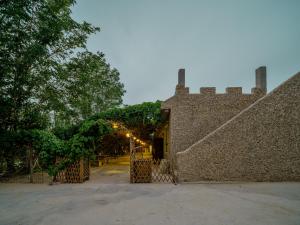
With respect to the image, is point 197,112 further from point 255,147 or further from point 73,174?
point 73,174

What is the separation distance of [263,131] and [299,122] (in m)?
2.30

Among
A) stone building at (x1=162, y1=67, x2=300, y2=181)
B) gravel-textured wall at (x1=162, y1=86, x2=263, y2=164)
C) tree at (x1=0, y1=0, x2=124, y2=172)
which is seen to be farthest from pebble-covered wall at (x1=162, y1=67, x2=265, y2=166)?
tree at (x1=0, y1=0, x2=124, y2=172)

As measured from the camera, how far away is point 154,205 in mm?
7516

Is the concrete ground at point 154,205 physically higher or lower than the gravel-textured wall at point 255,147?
lower

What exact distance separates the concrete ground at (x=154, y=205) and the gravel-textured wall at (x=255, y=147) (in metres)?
0.97

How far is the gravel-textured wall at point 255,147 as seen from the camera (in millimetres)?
11711

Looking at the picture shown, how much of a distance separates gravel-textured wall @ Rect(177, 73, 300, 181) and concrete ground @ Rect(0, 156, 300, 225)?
0.97m

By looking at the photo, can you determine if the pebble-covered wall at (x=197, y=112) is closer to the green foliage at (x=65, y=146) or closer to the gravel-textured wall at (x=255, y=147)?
the gravel-textured wall at (x=255, y=147)

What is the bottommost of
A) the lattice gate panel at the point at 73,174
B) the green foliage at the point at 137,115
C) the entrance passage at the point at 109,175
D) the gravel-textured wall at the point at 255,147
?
the entrance passage at the point at 109,175

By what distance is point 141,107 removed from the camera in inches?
647

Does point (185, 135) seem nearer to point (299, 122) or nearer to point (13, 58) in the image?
point (299, 122)

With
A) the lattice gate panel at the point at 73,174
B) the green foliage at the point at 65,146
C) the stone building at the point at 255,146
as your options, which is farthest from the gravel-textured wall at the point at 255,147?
the lattice gate panel at the point at 73,174

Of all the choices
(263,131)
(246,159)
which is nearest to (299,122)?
(263,131)

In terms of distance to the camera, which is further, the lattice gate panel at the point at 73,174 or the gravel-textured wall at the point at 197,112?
the gravel-textured wall at the point at 197,112
